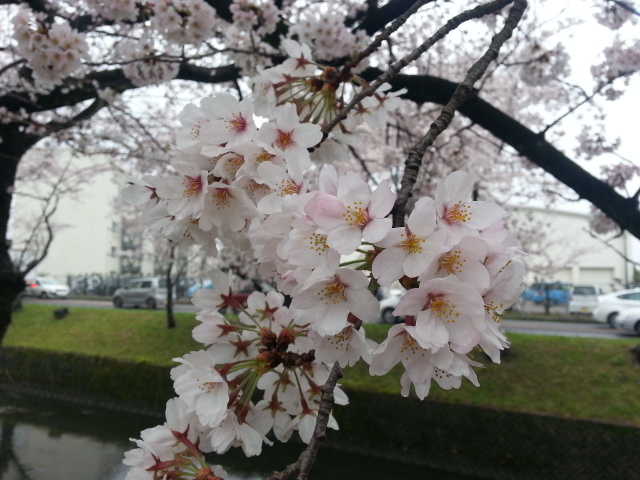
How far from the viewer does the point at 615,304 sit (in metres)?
10.2

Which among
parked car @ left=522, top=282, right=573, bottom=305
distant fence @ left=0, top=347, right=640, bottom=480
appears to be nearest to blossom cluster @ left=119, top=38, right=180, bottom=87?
distant fence @ left=0, top=347, right=640, bottom=480

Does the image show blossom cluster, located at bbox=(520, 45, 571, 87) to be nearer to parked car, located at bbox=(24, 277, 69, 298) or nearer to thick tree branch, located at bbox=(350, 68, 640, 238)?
thick tree branch, located at bbox=(350, 68, 640, 238)

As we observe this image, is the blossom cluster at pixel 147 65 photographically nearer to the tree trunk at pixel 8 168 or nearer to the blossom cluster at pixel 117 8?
the blossom cluster at pixel 117 8

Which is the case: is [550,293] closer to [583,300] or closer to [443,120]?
[583,300]

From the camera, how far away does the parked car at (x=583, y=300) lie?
1305cm

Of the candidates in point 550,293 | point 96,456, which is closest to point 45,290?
point 96,456

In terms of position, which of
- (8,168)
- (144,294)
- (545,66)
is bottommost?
(144,294)

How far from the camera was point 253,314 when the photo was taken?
0.94 meters

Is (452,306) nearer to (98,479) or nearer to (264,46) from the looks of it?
(264,46)

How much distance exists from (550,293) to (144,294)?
1175 centimetres

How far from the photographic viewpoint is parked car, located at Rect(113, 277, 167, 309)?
1375 centimetres

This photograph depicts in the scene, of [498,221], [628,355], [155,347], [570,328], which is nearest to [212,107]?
[498,221]

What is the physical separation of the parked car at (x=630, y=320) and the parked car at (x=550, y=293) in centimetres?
506

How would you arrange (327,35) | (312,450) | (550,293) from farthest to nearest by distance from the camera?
(550,293)
(327,35)
(312,450)
